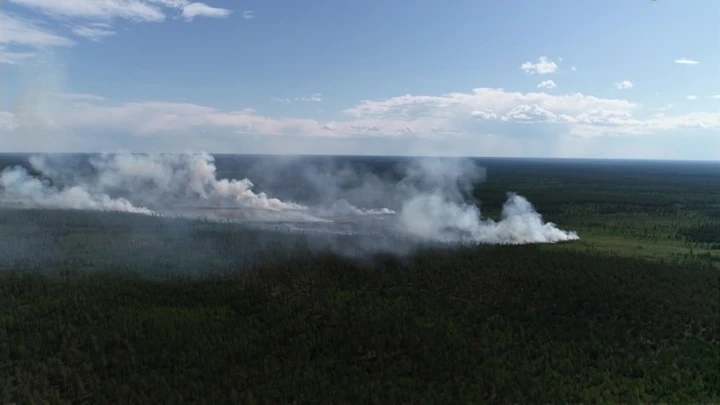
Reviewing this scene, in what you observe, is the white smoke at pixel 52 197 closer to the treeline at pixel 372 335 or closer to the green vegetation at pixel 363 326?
the green vegetation at pixel 363 326

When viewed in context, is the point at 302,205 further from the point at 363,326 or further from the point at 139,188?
the point at 363,326

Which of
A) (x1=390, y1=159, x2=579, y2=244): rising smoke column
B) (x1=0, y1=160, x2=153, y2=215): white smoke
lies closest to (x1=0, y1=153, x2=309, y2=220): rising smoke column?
(x1=0, y1=160, x2=153, y2=215): white smoke

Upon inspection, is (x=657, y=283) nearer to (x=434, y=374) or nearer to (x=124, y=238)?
(x=434, y=374)

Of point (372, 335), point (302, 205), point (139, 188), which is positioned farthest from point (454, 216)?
point (139, 188)

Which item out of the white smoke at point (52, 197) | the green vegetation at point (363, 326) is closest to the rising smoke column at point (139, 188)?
the white smoke at point (52, 197)

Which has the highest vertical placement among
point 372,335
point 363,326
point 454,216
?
point 454,216

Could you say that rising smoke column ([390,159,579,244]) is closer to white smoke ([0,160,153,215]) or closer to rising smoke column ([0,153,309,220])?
rising smoke column ([0,153,309,220])
